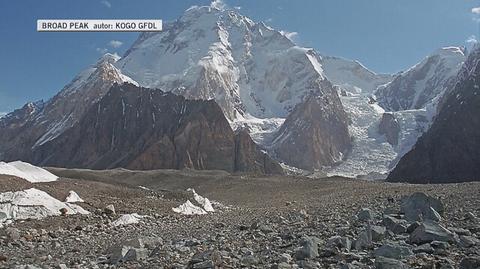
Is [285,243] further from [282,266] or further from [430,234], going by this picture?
[430,234]

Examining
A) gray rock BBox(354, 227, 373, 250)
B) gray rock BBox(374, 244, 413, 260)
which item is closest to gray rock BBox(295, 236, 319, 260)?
gray rock BBox(354, 227, 373, 250)

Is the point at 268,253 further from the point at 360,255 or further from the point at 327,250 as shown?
the point at 360,255

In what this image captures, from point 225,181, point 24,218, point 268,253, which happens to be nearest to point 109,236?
point 24,218

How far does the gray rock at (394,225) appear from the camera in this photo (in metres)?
13.6

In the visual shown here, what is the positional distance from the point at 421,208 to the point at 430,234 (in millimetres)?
3978

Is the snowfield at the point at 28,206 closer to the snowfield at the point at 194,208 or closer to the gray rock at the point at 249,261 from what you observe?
the snowfield at the point at 194,208

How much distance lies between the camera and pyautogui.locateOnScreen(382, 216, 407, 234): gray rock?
13.6m

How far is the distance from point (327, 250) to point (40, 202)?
18.0 m

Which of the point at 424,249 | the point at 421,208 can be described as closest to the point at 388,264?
the point at 424,249

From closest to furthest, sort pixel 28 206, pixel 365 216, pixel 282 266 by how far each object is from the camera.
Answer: pixel 282 266 → pixel 365 216 → pixel 28 206

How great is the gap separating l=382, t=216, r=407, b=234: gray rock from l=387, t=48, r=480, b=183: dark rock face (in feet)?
441

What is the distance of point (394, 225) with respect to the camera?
1388 cm

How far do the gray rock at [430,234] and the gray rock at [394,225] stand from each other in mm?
1183

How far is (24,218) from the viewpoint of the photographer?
23656 millimetres
